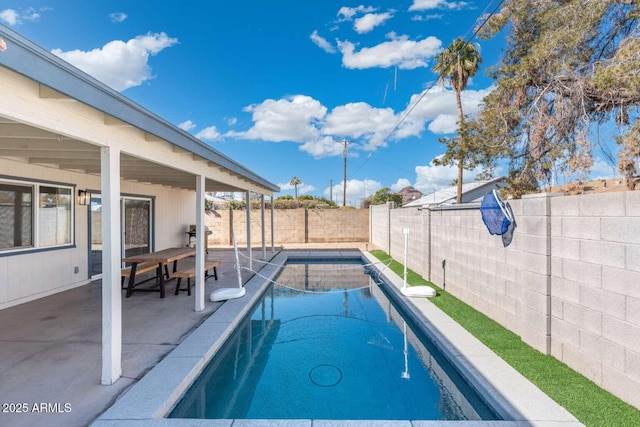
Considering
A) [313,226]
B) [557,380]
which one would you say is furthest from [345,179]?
[557,380]

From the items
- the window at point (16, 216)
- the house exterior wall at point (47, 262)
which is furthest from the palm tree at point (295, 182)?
the window at point (16, 216)

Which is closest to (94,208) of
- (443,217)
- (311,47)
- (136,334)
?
→ (136,334)

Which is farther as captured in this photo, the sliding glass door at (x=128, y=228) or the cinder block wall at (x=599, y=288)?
the sliding glass door at (x=128, y=228)

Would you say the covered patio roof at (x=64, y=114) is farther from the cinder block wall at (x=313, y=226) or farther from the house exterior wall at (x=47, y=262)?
the cinder block wall at (x=313, y=226)

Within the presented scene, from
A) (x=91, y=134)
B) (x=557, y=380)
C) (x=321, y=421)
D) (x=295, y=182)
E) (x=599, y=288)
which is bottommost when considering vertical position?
(x=321, y=421)

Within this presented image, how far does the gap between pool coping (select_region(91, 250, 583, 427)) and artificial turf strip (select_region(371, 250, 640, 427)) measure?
4.0 inches

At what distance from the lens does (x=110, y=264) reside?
3221mm

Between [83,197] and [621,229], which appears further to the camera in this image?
[83,197]

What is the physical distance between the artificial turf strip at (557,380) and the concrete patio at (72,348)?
3932 millimetres

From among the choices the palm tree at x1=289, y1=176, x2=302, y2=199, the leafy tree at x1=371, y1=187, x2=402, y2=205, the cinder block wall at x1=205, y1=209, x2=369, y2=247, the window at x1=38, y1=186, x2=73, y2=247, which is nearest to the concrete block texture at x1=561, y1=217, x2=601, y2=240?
the window at x1=38, y1=186, x2=73, y2=247

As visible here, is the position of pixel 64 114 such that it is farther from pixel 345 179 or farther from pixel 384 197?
pixel 384 197

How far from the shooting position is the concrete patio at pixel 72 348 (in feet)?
9.53

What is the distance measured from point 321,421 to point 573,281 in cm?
290

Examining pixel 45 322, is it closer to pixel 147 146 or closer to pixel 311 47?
pixel 147 146
